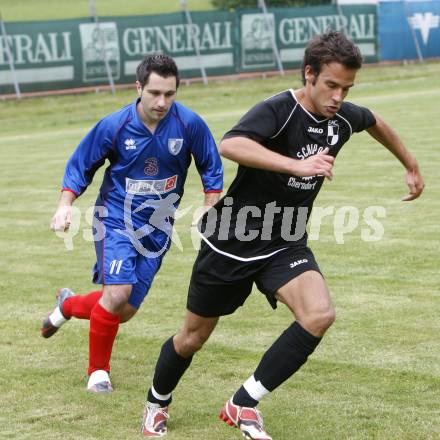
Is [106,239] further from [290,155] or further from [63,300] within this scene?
[290,155]

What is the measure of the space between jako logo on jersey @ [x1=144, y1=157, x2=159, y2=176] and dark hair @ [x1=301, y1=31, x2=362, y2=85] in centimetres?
161

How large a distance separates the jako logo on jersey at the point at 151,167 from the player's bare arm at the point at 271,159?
1.48 m

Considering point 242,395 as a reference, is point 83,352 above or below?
below

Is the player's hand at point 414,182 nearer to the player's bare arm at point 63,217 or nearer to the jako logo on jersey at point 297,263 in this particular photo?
the jako logo on jersey at point 297,263

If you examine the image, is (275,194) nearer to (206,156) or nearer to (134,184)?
(206,156)

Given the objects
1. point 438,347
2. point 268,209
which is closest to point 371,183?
point 438,347

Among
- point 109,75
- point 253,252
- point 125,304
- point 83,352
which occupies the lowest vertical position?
point 109,75

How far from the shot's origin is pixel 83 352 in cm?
724

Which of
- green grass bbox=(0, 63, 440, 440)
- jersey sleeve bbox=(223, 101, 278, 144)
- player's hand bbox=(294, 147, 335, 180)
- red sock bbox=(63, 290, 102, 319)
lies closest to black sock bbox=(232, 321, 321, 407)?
green grass bbox=(0, 63, 440, 440)

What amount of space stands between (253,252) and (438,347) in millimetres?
2097

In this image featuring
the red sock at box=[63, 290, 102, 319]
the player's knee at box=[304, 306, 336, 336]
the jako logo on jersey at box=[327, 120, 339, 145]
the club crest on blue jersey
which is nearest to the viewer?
the player's knee at box=[304, 306, 336, 336]

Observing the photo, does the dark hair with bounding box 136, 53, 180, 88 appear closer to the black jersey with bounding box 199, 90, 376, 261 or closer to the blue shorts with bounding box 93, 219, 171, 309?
the blue shorts with bounding box 93, 219, 171, 309

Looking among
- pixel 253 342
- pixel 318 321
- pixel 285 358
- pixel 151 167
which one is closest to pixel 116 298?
pixel 151 167

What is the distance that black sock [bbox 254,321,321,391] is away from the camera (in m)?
5.08
